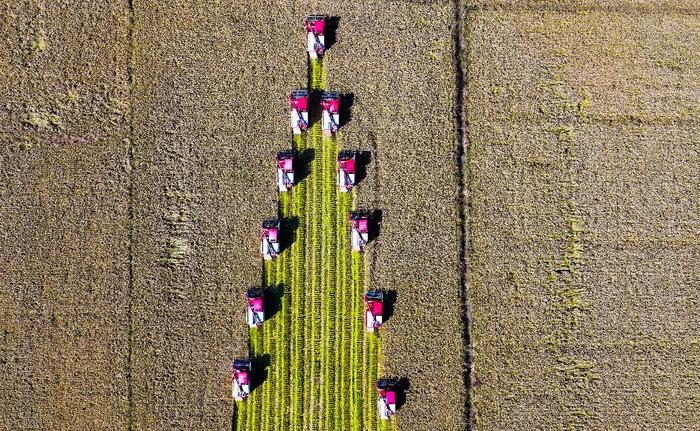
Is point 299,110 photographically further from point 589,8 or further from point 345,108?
point 589,8

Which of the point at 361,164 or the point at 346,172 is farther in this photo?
the point at 361,164

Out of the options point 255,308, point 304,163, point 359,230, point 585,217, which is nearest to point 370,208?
point 359,230

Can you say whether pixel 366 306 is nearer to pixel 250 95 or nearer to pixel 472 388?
pixel 472 388

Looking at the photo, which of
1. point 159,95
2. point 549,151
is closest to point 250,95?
point 159,95

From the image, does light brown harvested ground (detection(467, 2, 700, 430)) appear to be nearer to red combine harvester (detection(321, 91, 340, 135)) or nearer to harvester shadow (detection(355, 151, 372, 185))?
harvester shadow (detection(355, 151, 372, 185))

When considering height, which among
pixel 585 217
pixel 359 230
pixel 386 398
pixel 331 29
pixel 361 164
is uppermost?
pixel 331 29

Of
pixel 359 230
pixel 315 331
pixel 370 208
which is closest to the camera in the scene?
pixel 315 331
